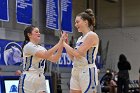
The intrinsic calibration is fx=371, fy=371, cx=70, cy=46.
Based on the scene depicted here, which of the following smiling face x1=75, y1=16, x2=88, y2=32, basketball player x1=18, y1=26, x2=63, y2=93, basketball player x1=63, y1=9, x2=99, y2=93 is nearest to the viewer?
basketball player x1=63, y1=9, x2=99, y2=93

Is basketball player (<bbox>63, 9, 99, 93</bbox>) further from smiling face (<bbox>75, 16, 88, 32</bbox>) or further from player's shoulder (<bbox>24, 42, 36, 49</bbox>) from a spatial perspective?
player's shoulder (<bbox>24, 42, 36, 49</bbox>)

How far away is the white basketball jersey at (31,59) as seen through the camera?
4652 mm

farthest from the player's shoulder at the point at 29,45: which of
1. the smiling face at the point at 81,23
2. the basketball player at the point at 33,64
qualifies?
the smiling face at the point at 81,23

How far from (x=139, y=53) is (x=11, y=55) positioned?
9.91 meters

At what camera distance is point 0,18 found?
9062 millimetres

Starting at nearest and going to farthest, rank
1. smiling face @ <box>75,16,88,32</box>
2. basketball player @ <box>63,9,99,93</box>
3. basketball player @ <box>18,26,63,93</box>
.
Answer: basketball player @ <box>63,9,99,93</box> < smiling face @ <box>75,16,88,32</box> < basketball player @ <box>18,26,63,93</box>

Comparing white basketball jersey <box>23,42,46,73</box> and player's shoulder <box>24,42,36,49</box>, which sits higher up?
player's shoulder <box>24,42,36,49</box>

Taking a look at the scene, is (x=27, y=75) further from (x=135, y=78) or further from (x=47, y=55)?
(x=135, y=78)

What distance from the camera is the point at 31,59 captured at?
471 centimetres

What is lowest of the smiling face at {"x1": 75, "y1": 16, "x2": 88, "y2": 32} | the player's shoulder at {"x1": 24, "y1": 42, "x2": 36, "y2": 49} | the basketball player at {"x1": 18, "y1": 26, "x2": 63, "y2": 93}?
the basketball player at {"x1": 18, "y1": 26, "x2": 63, "y2": 93}

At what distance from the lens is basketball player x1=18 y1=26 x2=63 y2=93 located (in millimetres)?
4586

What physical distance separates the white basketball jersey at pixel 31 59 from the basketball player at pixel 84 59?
559 mm

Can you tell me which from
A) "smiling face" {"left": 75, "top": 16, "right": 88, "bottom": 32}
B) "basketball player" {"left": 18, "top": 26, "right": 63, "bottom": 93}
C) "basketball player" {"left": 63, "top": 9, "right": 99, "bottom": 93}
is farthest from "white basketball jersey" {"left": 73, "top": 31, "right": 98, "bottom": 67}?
"basketball player" {"left": 18, "top": 26, "right": 63, "bottom": 93}

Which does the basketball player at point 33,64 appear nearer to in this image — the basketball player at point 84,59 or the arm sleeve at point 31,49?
the arm sleeve at point 31,49
